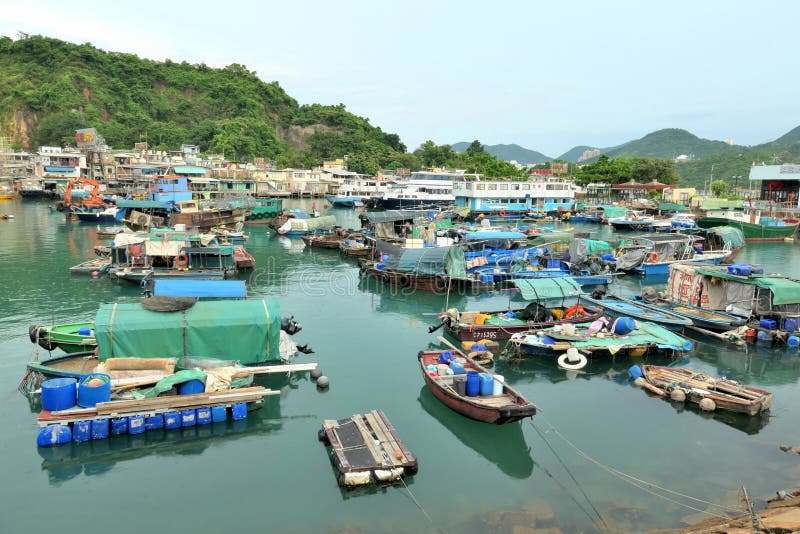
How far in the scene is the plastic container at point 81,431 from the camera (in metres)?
12.6

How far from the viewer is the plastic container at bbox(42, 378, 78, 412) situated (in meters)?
12.6

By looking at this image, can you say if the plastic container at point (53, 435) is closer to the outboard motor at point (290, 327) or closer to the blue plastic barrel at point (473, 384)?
the outboard motor at point (290, 327)

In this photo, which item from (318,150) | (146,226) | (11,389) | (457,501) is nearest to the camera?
(457,501)

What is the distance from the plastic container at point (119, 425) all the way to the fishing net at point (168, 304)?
3716mm

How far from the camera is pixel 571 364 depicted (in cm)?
1822

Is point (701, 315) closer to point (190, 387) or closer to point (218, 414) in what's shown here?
point (218, 414)

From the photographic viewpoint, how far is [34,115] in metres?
104

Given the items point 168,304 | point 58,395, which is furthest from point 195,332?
point 58,395

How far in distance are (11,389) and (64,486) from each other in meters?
6.35

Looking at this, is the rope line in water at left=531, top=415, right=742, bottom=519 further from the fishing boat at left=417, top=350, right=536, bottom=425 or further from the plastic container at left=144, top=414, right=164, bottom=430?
the plastic container at left=144, top=414, right=164, bottom=430

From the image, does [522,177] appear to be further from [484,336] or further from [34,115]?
[34,115]

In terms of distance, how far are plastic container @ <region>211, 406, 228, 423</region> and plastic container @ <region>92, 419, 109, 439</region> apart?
2.49 meters

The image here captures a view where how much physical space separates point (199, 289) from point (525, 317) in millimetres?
12946

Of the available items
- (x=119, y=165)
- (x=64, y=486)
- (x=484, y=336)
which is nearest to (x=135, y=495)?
(x=64, y=486)
